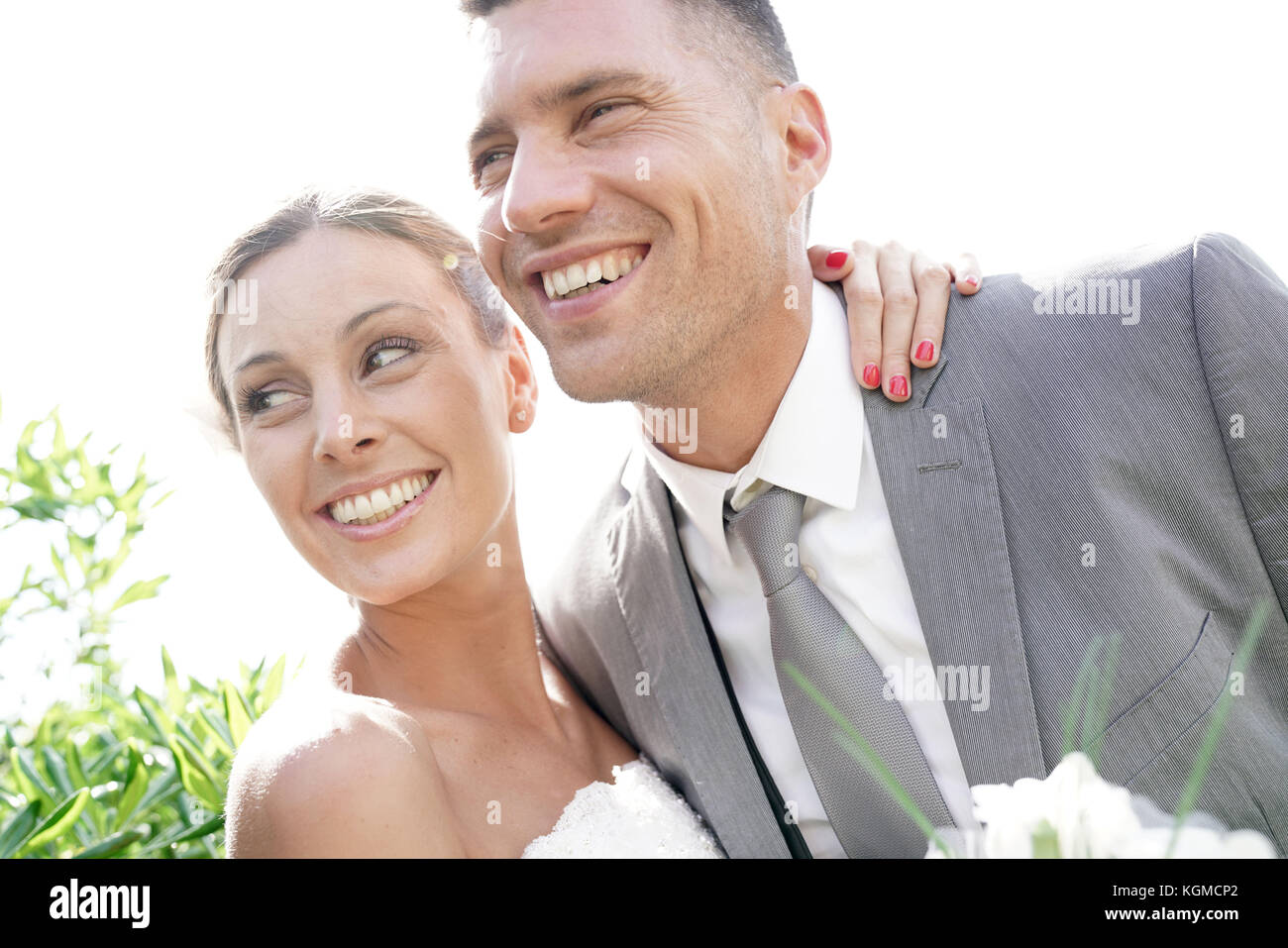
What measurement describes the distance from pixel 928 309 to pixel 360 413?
1.41m

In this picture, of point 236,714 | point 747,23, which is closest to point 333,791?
point 236,714

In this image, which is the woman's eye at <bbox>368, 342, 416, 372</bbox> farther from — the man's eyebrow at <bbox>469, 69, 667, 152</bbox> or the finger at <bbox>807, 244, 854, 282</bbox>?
the finger at <bbox>807, 244, 854, 282</bbox>

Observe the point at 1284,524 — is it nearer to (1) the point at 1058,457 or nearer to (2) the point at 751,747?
(1) the point at 1058,457

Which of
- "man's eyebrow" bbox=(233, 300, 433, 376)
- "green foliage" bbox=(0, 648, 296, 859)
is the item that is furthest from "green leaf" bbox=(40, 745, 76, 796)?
"man's eyebrow" bbox=(233, 300, 433, 376)

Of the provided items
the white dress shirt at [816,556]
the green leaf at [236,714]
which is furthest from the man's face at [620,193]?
the green leaf at [236,714]

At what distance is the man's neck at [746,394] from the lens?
8.81 ft

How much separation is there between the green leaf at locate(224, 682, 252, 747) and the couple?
722mm

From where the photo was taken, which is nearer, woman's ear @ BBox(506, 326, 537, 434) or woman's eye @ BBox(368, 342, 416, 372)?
woman's eye @ BBox(368, 342, 416, 372)

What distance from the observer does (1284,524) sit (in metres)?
2.18

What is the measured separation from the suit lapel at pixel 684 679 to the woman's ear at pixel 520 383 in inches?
15.3

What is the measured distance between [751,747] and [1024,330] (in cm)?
120

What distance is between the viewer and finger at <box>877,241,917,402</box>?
250cm

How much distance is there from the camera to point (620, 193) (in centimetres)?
255

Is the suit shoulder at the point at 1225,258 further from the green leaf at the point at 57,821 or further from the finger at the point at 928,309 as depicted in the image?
the green leaf at the point at 57,821
